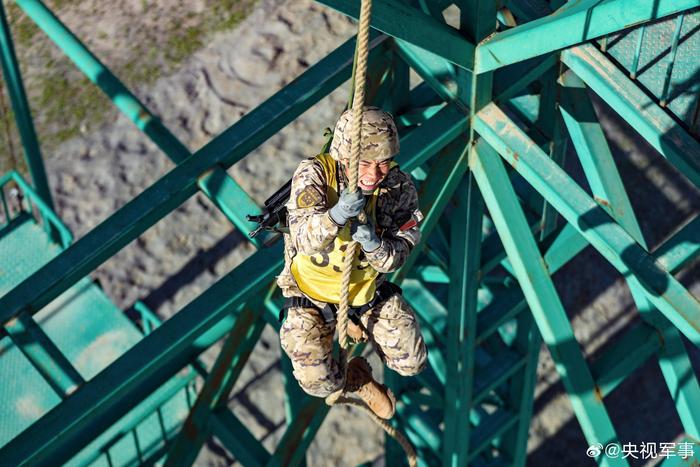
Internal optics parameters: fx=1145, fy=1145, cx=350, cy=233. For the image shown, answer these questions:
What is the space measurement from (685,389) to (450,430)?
101 inches

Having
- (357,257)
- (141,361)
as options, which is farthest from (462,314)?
(357,257)

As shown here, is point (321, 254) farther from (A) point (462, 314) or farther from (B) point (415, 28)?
(A) point (462, 314)

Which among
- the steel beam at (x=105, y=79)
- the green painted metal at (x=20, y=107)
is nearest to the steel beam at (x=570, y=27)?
the steel beam at (x=105, y=79)

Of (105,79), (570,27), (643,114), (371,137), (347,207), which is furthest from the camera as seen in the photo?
(105,79)

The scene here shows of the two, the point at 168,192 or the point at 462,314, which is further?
the point at 462,314

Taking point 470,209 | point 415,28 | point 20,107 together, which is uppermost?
point 20,107

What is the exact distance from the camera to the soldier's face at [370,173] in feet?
20.5

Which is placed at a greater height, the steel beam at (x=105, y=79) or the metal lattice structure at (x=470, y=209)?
the steel beam at (x=105, y=79)

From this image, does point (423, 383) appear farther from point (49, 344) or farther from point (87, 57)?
point (87, 57)

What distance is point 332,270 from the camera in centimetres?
693

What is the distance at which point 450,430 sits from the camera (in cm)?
1078

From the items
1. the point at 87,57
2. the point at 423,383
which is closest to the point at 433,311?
the point at 423,383

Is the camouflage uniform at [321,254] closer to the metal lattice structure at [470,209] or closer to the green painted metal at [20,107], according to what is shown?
the metal lattice structure at [470,209]

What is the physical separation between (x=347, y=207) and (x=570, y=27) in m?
2.26
